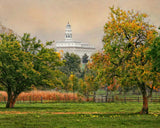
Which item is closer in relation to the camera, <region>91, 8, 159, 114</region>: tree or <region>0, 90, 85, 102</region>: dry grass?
<region>91, 8, 159, 114</region>: tree

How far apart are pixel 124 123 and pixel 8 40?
23524 mm

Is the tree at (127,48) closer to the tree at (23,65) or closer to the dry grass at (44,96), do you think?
the tree at (23,65)

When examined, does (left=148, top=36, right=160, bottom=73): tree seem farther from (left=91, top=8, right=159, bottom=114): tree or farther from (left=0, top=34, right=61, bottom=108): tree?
(left=0, top=34, right=61, bottom=108): tree

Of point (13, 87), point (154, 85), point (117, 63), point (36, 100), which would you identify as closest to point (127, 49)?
point (117, 63)

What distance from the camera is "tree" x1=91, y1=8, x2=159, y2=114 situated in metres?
27.5

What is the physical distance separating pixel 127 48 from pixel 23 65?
12803mm

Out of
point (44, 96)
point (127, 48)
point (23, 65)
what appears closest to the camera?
point (127, 48)

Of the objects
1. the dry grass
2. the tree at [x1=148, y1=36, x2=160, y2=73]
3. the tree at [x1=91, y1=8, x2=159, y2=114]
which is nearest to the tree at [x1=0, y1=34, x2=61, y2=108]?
the tree at [x1=91, y1=8, x2=159, y2=114]

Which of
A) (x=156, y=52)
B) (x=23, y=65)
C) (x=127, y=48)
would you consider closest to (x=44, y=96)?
(x=23, y=65)

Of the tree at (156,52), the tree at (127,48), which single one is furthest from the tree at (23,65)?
the tree at (156,52)

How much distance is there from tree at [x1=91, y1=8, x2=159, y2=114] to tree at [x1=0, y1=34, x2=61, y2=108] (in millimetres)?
10186

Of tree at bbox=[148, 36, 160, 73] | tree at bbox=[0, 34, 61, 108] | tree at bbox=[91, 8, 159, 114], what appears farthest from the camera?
tree at bbox=[0, 34, 61, 108]

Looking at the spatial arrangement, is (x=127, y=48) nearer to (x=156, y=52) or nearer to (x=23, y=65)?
(x=156, y=52)

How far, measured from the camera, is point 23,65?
36.0 m
